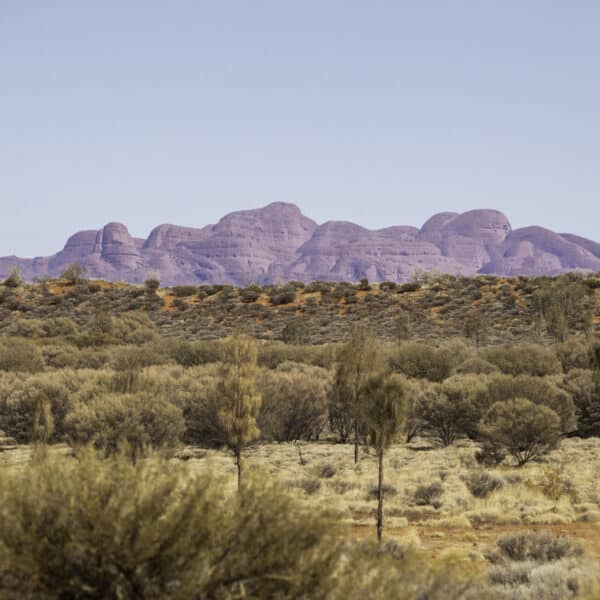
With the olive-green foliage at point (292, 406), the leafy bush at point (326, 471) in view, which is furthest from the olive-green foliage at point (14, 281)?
the leafy bush at point (326, 471)

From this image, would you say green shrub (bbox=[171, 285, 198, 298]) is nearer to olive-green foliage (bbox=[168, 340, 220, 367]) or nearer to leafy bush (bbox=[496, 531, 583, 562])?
olive-green foliage (bbox=[168, 340, 220, 367])

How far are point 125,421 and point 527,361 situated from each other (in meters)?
20.3

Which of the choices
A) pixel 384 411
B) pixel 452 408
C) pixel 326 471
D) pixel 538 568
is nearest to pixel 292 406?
pixel 452 408

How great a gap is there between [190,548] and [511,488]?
13453mm

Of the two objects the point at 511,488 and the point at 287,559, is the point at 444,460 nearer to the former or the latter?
the point at 511,488

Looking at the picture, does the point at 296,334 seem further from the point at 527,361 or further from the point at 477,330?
the point at 527,361

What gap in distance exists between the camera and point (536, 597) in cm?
855

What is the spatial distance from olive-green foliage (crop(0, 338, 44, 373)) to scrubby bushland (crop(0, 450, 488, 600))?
28166 millimetres

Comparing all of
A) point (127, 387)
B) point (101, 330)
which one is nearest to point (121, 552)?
point (127, 387)

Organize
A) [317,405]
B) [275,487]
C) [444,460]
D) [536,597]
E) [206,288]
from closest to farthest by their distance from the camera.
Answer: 1. [275,487]
2. [536,597]
3. [444,460]
4. [317,405]
5. [206,288]

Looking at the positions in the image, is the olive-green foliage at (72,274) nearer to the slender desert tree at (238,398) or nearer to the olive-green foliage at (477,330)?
the olive-green foliage at (477,330)

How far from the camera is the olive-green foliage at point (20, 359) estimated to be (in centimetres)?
3269

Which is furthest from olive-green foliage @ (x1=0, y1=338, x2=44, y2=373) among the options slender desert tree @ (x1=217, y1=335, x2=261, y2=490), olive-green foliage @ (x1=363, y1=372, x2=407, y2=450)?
olive-green foliage @ (x1=363, y1=372, x2=407, y2=450)

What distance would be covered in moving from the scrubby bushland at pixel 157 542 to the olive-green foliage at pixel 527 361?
2871 centimetres
